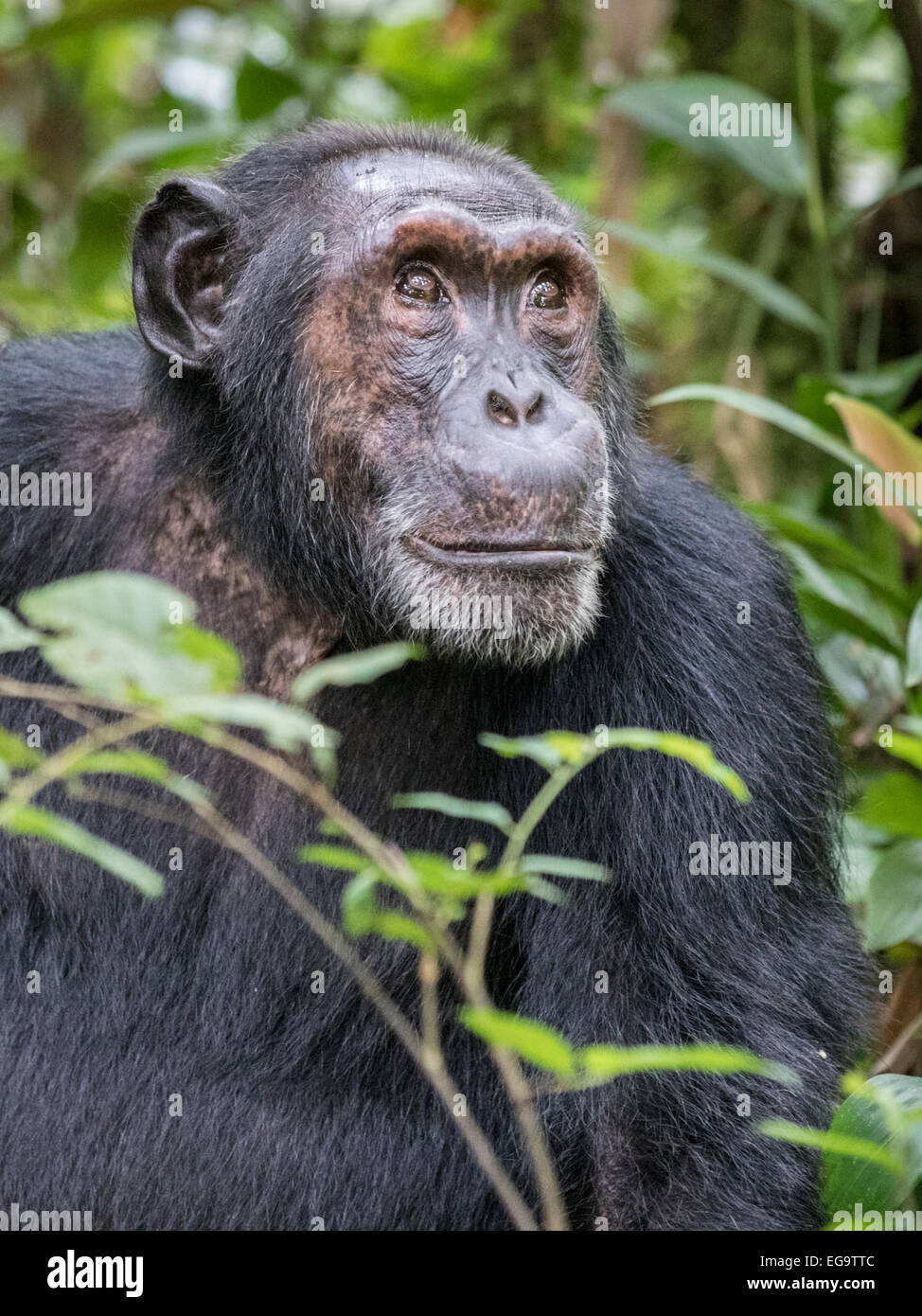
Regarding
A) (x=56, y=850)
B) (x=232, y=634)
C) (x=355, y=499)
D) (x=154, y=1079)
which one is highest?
(x=355, y=499)

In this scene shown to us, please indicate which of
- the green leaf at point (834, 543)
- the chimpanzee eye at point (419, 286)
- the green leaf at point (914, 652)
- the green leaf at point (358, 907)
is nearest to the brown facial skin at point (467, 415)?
the chimpanzee eye at point (419, 286)

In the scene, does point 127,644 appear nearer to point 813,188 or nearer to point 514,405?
point 514,405

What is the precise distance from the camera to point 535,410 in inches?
189

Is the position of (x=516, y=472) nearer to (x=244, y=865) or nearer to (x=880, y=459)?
(x=244, y=865)

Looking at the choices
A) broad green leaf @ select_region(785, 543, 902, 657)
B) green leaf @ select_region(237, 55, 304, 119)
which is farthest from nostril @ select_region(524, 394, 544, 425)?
green leaf @ select_region(237, 55, 304, 119)

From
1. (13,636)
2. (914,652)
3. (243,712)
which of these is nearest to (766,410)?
(914,652)

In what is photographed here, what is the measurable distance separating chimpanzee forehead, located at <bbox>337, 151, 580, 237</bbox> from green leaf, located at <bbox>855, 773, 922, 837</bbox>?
210 cm

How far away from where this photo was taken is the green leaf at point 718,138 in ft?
→ 26.5

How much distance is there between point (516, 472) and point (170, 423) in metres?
1.39

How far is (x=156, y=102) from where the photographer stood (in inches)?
429

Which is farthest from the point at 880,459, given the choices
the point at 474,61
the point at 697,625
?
the point at 474,61

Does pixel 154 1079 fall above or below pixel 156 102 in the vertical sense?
below

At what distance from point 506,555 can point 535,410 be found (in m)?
0.43

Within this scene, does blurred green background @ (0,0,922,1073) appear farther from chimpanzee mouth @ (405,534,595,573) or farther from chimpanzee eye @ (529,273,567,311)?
chimpanzee mouth @ (405,534,595,573)
